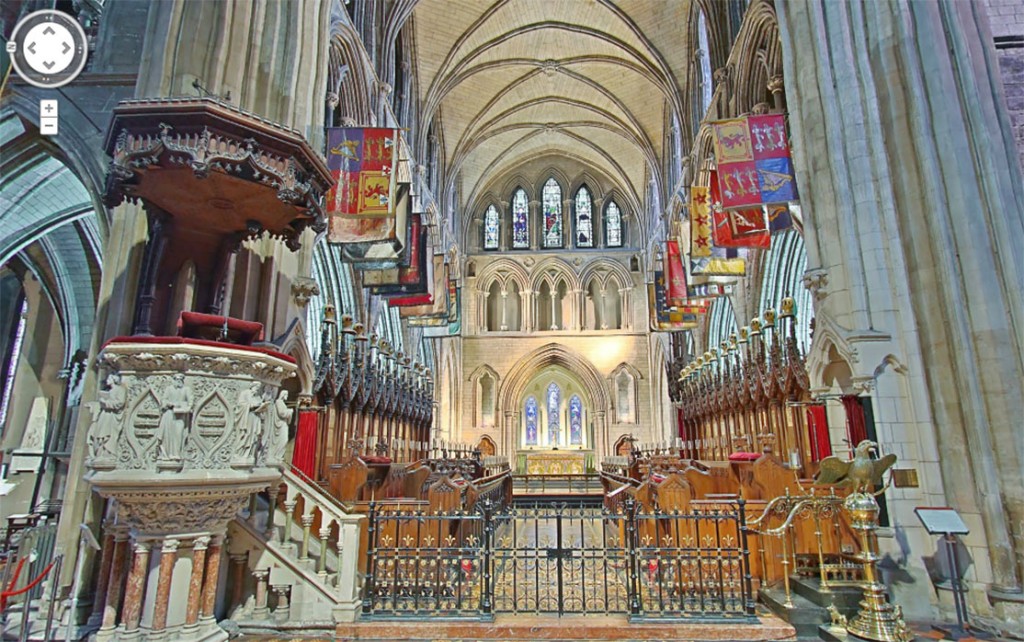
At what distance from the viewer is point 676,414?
20.4m

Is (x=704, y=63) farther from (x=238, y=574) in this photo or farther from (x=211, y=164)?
(x=238, y=574)

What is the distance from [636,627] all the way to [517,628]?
3.02 ft

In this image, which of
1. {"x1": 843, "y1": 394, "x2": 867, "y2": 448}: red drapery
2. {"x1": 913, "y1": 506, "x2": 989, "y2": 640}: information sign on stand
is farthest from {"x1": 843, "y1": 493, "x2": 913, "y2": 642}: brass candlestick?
{"x1": 843, "y1": 394, "x2": 867, "y2": 448}: red drapery

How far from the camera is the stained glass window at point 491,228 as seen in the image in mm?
27203

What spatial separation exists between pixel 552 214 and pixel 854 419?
72.2 feet

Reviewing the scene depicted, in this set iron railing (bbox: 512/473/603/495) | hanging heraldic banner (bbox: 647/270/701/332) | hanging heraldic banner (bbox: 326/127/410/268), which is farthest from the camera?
iron railing (bbox: 512/473/603/495)

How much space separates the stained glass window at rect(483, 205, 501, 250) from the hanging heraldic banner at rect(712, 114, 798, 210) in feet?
62.5

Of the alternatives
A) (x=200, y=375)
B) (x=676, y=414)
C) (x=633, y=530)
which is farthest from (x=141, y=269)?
(x=676, y=414)

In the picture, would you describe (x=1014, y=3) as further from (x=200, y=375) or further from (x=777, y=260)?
(x=200, y=375)

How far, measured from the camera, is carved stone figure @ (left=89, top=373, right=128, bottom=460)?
3607 millimetres

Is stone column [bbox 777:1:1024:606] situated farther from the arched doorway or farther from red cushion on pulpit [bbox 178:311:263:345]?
the arched doorway

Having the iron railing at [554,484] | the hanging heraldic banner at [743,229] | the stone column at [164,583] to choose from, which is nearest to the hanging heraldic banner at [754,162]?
the hanging heraldic banner at [743,229]

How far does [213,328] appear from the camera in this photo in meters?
4.23

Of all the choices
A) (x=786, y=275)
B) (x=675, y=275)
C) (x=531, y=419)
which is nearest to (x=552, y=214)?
(x=531, y=419)
